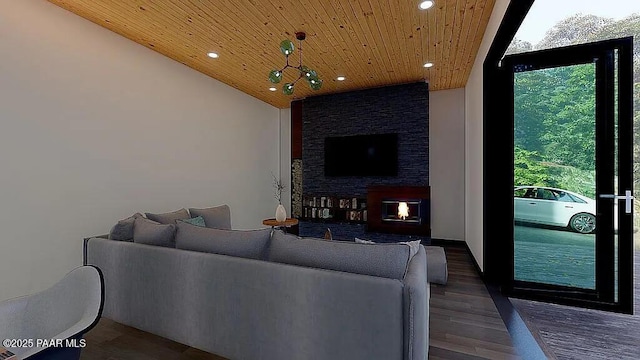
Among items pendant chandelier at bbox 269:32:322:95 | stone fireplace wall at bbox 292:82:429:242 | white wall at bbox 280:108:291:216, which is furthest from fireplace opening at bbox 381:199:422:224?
pendant chandelier at bbox 269:32:322:95

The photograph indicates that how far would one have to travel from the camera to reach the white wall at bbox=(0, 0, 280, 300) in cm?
265

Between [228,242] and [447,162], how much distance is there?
4.62m

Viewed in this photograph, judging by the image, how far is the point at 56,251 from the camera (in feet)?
9.63

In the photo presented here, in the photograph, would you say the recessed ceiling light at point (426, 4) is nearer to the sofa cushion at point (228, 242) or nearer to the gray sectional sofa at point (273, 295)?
the gray sectional sofa at point (273, 295)

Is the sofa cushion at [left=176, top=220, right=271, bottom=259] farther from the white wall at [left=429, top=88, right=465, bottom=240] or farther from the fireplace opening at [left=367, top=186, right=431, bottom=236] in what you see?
the white wall at [left=429, top=88, right=465, bottom=240]

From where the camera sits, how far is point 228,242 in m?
2.04

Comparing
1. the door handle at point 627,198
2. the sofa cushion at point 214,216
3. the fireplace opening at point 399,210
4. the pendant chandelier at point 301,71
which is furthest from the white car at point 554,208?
the sofa cushion at point 214,216

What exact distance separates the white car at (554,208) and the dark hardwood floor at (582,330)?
0.67 m

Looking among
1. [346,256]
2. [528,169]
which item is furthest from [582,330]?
[346,256]

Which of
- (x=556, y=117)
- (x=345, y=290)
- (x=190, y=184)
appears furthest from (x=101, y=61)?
(x=556, y=117)

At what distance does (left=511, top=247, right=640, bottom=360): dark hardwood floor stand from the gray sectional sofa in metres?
1.17

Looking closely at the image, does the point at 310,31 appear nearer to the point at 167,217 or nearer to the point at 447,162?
the point at 167,217

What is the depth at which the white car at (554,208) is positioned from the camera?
9.08 feet

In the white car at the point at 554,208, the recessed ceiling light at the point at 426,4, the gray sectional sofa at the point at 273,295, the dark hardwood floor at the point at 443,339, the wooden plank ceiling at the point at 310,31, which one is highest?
the wooden plank ceiling at the point at 310,31
